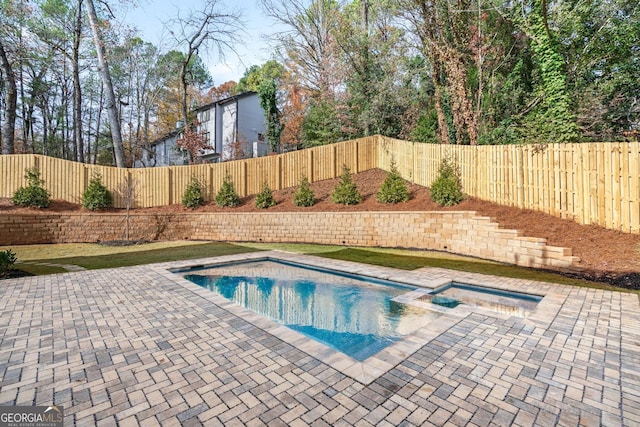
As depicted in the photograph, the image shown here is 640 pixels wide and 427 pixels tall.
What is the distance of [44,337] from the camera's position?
3195mm

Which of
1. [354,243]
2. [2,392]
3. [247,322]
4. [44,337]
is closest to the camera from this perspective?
[2,392]

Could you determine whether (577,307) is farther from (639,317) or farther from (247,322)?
(247,322)

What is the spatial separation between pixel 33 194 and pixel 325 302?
12245 mm

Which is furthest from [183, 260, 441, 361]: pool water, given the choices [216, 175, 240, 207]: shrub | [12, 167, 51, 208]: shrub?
[12, 167, 51, 208]: shrub

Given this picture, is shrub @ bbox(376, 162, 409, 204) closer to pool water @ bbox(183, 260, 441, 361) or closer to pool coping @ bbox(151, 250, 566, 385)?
pool coping @ bbox(151, 250, 566, 385)

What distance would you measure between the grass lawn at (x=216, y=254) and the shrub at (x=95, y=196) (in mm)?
1866

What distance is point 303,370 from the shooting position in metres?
2.55

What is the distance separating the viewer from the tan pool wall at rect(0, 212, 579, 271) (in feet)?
23.1

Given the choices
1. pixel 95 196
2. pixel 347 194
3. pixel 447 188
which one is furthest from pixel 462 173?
pixel 95 196

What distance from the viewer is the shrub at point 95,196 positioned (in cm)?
1172

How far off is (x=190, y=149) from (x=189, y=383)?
67.2ft

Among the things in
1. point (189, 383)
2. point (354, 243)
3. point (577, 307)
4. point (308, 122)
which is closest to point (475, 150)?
point (354, 243)

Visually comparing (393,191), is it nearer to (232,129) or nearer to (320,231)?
(320,231)

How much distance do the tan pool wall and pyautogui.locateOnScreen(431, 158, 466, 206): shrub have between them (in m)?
0.78
